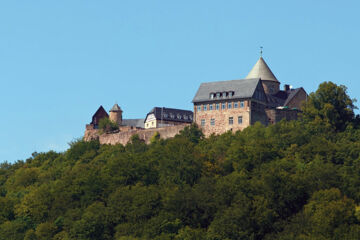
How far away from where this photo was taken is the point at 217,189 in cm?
10288

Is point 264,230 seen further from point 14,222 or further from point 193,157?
point 14,222

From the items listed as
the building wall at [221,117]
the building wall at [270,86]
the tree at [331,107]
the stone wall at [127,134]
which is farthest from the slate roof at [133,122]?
the tree at [331,107]

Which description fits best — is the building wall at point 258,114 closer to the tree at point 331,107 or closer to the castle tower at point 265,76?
the tree at point 331,107

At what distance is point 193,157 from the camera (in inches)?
4343

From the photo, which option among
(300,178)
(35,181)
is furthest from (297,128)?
(35,181)

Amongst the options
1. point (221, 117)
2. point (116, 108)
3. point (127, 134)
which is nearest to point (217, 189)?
point (221, 117)

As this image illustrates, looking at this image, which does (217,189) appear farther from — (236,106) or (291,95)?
(291,95)

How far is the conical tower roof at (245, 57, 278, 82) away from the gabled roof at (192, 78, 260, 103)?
904cm

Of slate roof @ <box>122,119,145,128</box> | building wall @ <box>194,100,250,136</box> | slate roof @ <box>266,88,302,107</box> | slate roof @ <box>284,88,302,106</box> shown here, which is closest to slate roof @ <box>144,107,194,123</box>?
slate roof @ <box>122,119,145,128</box>

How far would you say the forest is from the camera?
97106 millimetres

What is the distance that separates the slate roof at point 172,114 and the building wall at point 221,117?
25588mm

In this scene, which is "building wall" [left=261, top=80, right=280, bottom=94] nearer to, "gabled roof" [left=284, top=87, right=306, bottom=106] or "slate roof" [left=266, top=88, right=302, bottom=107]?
"slate roof" [left=266, top=88, right=302, bottom=107]

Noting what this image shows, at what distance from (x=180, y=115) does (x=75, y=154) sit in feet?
Result: 68.9

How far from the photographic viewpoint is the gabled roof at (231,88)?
118 meters
